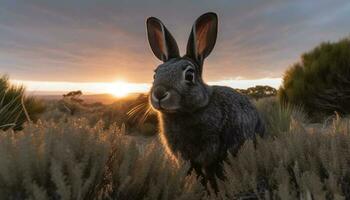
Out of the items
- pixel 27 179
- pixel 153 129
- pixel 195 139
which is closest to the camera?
pixel 27 179

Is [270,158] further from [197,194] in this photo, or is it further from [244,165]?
[197,194]

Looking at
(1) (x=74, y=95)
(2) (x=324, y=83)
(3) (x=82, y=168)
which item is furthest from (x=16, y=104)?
(1) (x=74, y=95)

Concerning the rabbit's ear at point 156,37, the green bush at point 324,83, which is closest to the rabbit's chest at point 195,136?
the rabbit's ear at point 156,37

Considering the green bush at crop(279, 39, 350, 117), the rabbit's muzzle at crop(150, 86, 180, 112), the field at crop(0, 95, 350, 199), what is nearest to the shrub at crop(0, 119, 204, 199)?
the field at crop(0, 95, 350, 199)

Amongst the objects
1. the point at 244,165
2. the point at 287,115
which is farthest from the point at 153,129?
the point at 244,165

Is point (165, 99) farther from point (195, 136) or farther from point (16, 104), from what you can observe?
point (16, 104)

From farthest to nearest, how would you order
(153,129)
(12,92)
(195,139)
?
(153,129)
(12,92)
(195,139)

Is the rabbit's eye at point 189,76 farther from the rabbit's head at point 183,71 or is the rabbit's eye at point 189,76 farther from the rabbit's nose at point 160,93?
the rabbit's nose at point 160,93

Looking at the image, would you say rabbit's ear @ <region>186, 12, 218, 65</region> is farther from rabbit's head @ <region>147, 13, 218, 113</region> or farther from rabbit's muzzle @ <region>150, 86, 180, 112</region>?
rabbit's muzzle @ <region>150, 86, 180, 112</region>
